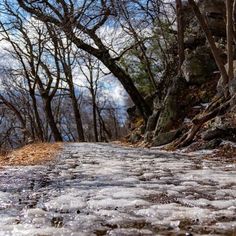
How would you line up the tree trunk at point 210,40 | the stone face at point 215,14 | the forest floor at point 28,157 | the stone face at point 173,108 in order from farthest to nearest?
the stone face at point 215,14 → the stone face at point 173,108 → the tree trunk at point 210,40 → the forest floor at point 28,157

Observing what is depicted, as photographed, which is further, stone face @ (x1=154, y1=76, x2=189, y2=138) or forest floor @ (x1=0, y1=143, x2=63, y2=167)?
stone face @ (x1=154, y1=76, x2=189, y2=138)

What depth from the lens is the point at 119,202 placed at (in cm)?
358

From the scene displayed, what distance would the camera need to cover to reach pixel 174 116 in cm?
1341

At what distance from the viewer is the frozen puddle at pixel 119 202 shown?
2.76 metres

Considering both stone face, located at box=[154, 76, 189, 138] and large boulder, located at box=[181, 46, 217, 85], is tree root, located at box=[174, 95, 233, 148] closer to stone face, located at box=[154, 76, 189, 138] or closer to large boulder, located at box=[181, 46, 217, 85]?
stone face, located at box=[154, 76, 189, 138]

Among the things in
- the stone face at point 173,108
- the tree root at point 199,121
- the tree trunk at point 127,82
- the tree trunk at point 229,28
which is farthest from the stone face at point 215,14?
the tree root at point 199,121

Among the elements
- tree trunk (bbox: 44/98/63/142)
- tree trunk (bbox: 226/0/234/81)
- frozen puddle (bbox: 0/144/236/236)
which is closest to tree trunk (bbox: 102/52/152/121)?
tree trunk (bbox: 226/0/234/81)

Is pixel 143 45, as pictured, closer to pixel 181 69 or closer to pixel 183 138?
pixel 181 69

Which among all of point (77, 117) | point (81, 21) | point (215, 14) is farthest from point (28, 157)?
point (77, 117)

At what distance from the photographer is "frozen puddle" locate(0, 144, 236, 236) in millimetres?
2758

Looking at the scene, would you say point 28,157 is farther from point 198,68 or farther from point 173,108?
point 198,68

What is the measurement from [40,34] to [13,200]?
18437mm

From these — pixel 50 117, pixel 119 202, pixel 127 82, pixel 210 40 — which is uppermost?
pixel 210 40

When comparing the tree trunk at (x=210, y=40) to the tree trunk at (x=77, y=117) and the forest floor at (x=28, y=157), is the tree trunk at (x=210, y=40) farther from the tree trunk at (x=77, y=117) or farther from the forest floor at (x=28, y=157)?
the tree trunk at (x=77, y=117)
